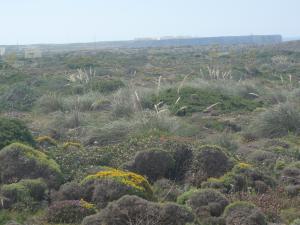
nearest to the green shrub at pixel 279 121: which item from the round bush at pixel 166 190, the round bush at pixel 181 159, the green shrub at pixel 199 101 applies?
the green shrub at pixel 199 101

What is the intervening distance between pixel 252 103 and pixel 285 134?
219 inches

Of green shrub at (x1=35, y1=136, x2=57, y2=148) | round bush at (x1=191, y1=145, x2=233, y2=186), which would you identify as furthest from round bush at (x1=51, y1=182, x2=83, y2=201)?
green shrub at (x1=35, y1=136, x2=57, y2=148)

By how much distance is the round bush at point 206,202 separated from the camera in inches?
285

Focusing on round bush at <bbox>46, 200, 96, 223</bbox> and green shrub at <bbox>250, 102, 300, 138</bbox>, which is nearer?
round bush at <bbox>46, 200, 96, 223</bbox>

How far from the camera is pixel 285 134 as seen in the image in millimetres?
13273

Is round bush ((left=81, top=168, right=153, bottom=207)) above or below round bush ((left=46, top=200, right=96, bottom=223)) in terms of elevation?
above

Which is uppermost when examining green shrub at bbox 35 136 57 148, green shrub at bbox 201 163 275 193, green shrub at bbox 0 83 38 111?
green shrub at bbox 201 163 275 193

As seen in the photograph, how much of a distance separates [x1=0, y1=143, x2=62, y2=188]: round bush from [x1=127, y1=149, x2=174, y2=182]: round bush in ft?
4.47

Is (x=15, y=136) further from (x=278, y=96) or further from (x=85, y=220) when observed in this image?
(x=278, y=96)

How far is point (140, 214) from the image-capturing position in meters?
6.58

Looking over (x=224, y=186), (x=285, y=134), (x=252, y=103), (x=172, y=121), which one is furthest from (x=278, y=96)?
(x=224, y=186)

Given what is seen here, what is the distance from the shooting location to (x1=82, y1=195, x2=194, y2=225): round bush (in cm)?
651

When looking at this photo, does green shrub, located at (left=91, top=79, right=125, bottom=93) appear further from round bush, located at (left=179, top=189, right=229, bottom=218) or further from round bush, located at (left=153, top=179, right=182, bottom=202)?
round bush, located at (left=179, top=189, right=229, bottom=218)

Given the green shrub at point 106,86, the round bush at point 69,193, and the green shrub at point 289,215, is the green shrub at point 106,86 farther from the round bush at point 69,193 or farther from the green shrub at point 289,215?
the green shrub at point 289,215
